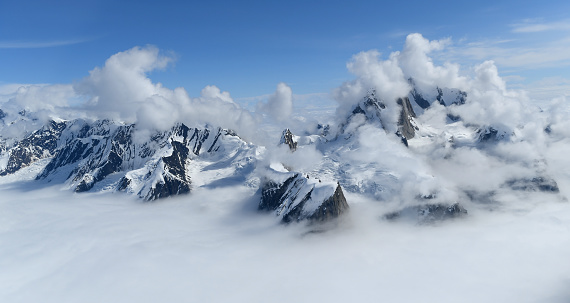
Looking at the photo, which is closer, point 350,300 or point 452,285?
point 350,300

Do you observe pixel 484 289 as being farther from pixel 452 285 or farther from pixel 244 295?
pixel 244 295

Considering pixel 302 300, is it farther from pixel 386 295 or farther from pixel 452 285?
pixel 452 285

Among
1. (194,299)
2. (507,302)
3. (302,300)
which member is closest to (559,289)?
(507,302)

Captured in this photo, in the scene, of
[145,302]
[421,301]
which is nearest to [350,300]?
[421,301]

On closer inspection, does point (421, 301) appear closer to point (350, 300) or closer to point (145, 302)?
point (350, 300)

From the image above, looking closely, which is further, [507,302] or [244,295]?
[244,295]

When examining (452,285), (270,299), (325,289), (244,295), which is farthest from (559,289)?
(244,295)

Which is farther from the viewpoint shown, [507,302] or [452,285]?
[452,285]
